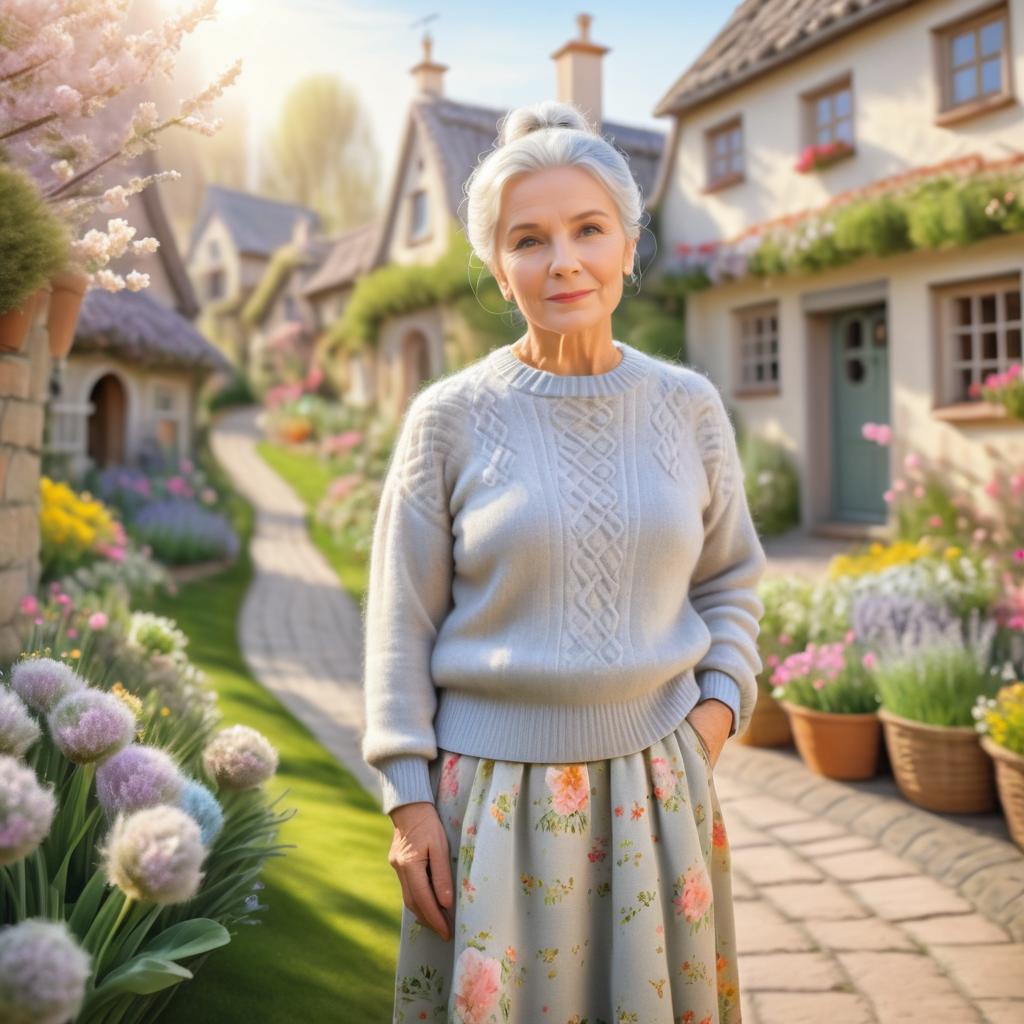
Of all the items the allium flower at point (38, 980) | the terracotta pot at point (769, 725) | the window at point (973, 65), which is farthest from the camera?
the window at point (973, 65)

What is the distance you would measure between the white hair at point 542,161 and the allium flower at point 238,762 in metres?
1.23

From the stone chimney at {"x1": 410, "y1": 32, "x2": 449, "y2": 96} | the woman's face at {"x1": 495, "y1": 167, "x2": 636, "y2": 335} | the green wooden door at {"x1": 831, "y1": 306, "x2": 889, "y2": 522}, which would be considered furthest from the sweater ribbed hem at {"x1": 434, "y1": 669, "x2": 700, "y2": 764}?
the stone chimney at {"x1": 410, "y1": 32, "x2": 449, "y2": 96}

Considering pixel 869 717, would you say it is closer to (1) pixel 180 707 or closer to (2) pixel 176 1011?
(1) pixel 180 707

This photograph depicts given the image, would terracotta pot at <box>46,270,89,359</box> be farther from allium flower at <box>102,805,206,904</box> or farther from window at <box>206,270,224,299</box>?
window at <box>206,270,224,299</box>

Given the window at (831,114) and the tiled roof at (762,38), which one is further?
the window at (831,114)

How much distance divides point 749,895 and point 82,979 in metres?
3.00

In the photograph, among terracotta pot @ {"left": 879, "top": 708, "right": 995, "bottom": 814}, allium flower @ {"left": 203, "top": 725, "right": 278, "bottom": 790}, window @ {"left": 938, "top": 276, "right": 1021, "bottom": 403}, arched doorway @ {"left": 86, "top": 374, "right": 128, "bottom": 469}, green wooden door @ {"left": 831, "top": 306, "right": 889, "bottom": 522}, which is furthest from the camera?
arched doorway @ {"left": 86, "top": 374, "right": 128, "bottom": 469}

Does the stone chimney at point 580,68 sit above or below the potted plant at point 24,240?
above

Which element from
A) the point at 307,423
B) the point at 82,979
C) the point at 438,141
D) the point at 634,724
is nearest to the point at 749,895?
the point at 634,724

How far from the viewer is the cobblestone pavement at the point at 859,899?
300 centimetres

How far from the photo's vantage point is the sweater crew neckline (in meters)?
1.92

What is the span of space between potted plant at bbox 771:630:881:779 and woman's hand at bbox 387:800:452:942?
3451mm

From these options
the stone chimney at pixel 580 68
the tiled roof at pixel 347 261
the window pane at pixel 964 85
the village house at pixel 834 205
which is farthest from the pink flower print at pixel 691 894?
the tiled roof at pixel 347 261

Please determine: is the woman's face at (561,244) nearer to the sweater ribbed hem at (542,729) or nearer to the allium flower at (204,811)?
the sweater ribbed hem at (542,729)
